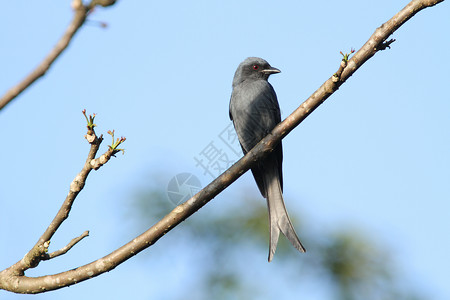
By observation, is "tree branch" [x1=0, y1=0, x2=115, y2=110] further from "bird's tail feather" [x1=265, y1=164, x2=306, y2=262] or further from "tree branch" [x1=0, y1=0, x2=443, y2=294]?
"bird's tail feather" [x1=265, y1=164, x2=306, y2=262]

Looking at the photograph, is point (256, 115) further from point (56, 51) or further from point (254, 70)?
point (56, 51)

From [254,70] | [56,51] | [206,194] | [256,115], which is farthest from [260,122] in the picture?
[56,51]

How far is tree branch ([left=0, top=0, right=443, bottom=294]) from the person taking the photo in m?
2.93

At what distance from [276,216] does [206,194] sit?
5.31ft

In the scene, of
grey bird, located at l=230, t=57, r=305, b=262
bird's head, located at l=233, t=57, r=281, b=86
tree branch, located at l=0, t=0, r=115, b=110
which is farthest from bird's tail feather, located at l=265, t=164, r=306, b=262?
tree branch, located at l=0, t=0, r=115, b=110

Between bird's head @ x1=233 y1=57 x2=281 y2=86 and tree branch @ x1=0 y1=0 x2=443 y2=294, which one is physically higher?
bird's head @ x1=233 y1=57 x2=281 y2=86

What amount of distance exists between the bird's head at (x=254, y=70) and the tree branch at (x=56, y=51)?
453 centimetres

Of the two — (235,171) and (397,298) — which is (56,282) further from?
(397,298)

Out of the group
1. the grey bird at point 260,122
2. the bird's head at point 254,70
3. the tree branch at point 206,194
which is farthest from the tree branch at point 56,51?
the bird's head at point 254,70

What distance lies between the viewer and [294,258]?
630cm

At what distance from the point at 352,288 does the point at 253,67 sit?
2.68 metres

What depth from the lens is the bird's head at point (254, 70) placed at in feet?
20.3

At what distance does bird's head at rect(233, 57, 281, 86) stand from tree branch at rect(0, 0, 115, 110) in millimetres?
4525

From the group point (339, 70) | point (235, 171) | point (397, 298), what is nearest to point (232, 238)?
point (397, 298)
